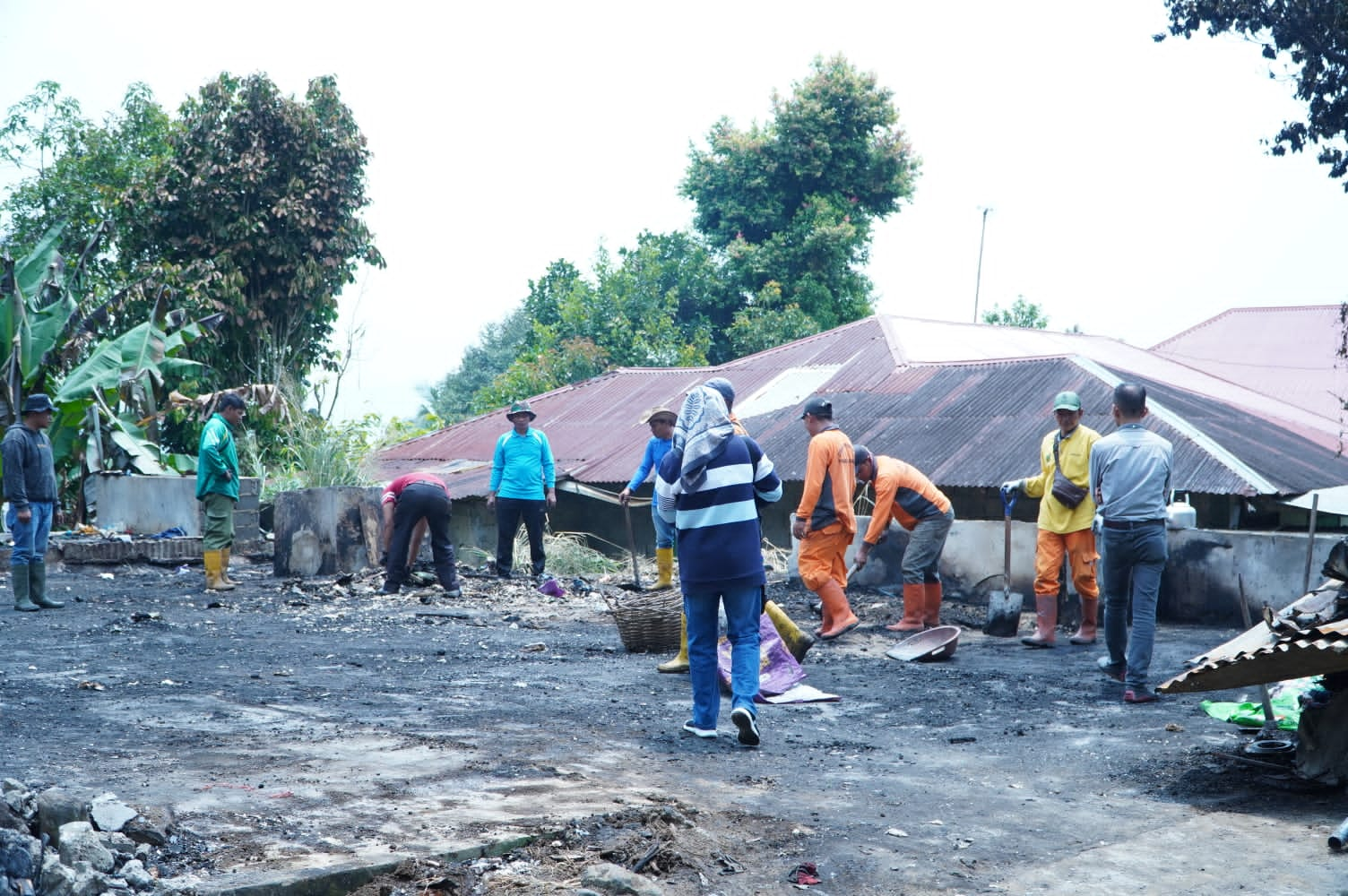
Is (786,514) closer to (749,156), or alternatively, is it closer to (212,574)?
(212,574)

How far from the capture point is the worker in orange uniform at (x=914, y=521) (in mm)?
10047

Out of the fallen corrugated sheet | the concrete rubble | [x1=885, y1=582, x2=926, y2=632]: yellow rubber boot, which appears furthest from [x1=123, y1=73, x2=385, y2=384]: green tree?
the fallen corrugated sheet

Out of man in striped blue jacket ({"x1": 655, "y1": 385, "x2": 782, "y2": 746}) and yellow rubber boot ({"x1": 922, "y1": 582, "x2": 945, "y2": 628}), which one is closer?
man in striped blue jacket ({"x1": 655, "y1": 385, "x2": 782, "y2": 746})

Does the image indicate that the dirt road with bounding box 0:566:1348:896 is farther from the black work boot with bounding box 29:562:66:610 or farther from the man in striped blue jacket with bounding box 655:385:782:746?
the black work boot with bounding box 29:562:66:610

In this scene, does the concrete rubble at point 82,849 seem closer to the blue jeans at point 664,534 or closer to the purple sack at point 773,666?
the purple sack at point 773,666

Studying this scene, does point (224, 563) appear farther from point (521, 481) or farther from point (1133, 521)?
point (1133, 521)

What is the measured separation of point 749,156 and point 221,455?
22.2 metres

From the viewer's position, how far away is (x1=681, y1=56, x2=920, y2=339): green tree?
30.5 meters

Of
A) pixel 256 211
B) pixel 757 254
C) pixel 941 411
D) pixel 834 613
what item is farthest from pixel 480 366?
pixel 834 613

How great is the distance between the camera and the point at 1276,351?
26.1 meters

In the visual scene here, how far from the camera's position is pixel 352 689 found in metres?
6.98

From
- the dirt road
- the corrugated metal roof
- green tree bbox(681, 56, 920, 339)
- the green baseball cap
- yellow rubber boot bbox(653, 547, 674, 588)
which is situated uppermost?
green tree bbox(681, 56, 920, 339)

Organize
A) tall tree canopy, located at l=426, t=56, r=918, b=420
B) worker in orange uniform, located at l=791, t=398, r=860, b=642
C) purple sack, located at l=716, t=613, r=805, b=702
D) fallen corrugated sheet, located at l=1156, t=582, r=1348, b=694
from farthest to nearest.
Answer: tall tree canopy, located at l=426, t=56, r=918, b=420, worker in orange uniform, located at l=791, t=398, r=860, b=642, purple sack, located at l=716, t=613, r=805, b=702, fallen corrugated sheet, located at l=1156, t=582, r=1348, b=694

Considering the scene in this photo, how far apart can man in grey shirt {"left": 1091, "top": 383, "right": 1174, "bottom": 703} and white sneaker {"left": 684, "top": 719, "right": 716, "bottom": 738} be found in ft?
8.36
